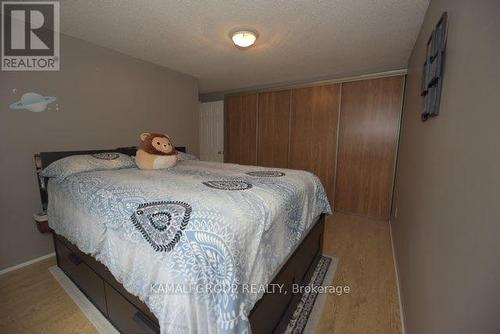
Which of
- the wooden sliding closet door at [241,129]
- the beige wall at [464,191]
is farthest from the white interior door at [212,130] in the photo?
the beige wall at [464,191]

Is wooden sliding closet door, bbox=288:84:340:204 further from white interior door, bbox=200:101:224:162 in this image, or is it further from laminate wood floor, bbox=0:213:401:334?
white interior door, bbox=200:101:224:162

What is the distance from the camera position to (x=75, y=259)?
65.1 inches

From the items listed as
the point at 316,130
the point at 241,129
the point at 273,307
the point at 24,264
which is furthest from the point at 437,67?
the point at 24,264

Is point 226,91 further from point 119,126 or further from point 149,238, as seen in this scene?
point 149,238

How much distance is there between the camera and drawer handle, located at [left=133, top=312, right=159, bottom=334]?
1031 millimetres

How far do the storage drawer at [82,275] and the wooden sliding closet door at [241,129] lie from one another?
3.10 metres

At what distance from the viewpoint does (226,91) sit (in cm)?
451

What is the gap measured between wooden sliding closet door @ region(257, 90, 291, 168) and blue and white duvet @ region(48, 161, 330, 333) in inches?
90.7

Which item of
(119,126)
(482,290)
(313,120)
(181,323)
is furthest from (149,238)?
(313,120)

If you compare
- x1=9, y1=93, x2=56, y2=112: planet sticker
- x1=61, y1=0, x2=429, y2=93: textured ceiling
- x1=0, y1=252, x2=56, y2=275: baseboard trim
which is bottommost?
x1=0, y1=252, x2=56, y2=275: baseboard trim

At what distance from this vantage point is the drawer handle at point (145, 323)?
1031 millimetres

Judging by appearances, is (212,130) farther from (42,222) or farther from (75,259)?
(75,259)

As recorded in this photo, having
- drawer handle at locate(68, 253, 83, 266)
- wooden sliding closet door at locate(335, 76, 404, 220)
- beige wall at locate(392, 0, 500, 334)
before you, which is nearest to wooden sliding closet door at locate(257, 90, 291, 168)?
wooden sliding closet door at locate(335, 76, 404, 220)

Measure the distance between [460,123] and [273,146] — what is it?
10.5 ft
